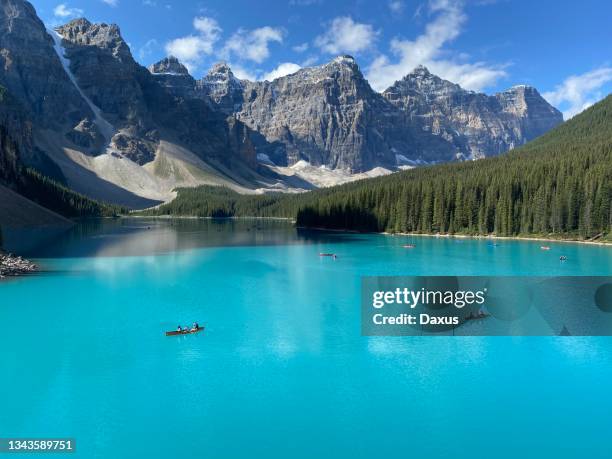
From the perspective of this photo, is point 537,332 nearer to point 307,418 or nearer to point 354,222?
point 307,418

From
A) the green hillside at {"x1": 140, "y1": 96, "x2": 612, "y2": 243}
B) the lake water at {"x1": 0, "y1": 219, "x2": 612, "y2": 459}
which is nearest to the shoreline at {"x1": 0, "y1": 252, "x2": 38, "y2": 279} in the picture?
the lake water at {"x1": 0, "y1": 219, "x2": 612, "y2": 459}

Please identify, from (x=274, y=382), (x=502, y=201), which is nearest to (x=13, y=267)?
(x=274, y=382)

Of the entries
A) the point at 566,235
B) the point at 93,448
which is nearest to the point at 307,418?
the point at 93,448

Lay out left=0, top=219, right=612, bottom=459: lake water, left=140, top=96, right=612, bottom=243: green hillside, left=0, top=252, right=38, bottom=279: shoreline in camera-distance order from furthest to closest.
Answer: left=140, top=96, right=612, bottom=243: green hillside, left=0, top=252, right=38, bottom=279: shoreline, left=0, top=219, right=612, bottom=459: lake water

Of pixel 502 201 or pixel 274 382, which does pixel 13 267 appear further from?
pixel 502 201

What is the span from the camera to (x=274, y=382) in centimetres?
2786

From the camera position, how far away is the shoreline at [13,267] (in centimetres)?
6012

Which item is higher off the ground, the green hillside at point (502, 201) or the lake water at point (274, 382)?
the green hillside at point (502, 201)

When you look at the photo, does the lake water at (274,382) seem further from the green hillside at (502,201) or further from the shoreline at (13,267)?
the green hillside at (502,201)

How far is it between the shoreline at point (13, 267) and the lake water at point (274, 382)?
299 inches

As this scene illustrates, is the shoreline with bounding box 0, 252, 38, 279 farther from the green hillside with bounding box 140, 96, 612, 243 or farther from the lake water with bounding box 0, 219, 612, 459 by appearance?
the green hillside with bounding box 140, 96, 612, 243

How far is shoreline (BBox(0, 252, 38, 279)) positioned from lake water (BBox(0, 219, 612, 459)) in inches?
299

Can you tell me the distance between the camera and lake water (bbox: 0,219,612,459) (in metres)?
21.6

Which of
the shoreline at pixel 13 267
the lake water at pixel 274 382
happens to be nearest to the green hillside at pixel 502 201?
the lake water at pixel 274 382
